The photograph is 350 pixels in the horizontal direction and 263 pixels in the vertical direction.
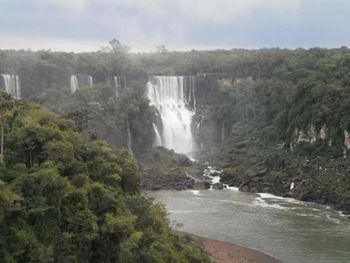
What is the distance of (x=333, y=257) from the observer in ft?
135

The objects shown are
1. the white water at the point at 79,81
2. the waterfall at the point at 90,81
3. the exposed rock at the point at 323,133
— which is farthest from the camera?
the waterfall at the point at 90,81

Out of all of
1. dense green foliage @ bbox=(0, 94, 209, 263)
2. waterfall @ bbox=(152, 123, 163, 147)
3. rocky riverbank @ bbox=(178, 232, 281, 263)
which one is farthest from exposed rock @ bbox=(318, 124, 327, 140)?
dense green foliage @ bbox=(0, 94, 209, 263)

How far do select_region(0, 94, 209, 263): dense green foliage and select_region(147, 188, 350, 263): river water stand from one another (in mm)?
7344

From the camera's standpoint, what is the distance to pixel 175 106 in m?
94.1

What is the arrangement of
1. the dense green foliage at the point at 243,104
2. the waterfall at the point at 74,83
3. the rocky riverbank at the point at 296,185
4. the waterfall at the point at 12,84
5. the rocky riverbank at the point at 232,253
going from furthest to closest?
the waterfall at the point at 74,83 → the waterfall at the point at 12,84 → the dense green foliage at the point at 243,104 → the rocky riverbank at the point at 296,185 → the rocky riverbank at the point at 232,253

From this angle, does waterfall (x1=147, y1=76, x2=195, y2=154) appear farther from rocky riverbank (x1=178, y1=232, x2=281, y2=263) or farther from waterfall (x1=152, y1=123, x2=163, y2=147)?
rocky riverbank (x1=178, y1=232, x2=281, y2=263)

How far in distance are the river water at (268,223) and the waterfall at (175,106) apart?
27.6 meters

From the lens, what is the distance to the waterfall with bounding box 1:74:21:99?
8619 centimetres

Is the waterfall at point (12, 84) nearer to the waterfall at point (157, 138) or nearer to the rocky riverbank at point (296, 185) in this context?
the waterfall at point (157, 138)

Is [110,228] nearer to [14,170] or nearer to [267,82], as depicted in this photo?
[14,170]

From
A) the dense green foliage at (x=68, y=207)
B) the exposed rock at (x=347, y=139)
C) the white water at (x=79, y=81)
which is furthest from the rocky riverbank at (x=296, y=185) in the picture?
the white water at (x=79, y=81)

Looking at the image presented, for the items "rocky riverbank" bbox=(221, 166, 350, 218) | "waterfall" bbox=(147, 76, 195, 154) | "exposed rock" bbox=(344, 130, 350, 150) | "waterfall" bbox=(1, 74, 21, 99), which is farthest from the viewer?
"waterfall" bbox=(147, 76, 195, 154)

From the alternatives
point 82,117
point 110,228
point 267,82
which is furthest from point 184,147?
point 110,228

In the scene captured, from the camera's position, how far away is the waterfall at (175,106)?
89938 mm
